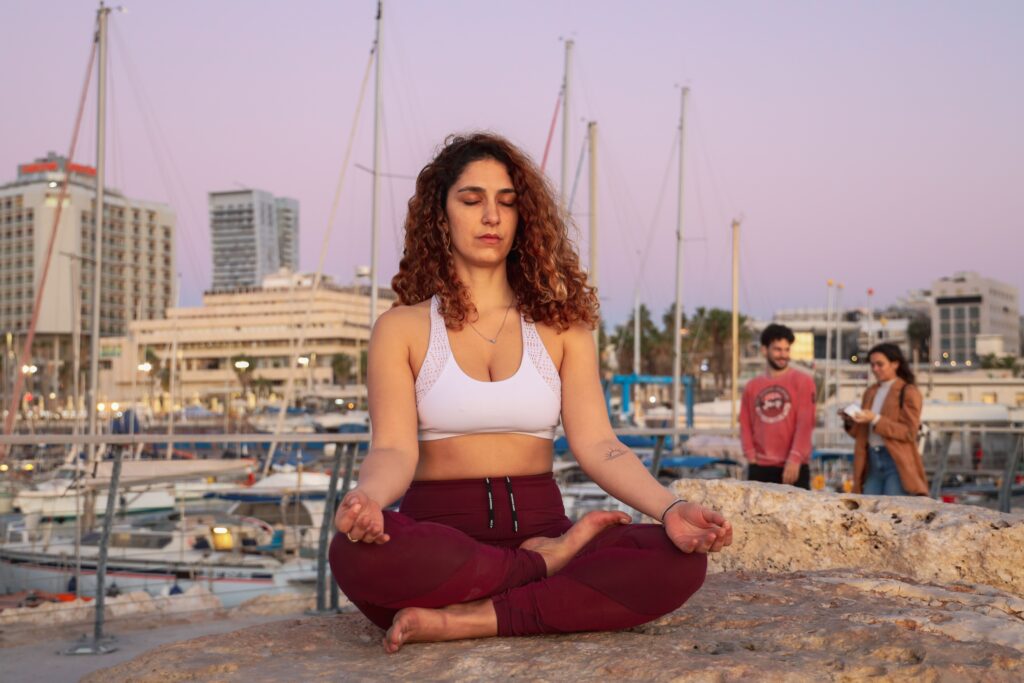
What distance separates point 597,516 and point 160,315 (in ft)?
532

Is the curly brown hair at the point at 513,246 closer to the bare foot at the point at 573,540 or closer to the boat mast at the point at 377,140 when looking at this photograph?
the bare foot at the point at 573,540

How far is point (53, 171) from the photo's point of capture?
140875 mm

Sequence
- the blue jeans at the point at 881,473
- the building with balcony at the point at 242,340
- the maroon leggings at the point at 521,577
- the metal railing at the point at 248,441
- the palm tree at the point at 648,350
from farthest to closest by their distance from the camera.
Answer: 1. the building with balcony at the point at 242,340
2. the palm tree at the point at 648,350
3. the blue jeans at the point at 881,473
4. the metal railing at the point at 248,441
5. the maroon leggings at the point at 521,577

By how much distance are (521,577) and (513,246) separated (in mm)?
1048

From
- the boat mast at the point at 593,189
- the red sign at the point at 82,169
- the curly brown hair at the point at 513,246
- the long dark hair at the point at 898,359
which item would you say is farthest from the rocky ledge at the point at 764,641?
the red sign at the point at 82,169

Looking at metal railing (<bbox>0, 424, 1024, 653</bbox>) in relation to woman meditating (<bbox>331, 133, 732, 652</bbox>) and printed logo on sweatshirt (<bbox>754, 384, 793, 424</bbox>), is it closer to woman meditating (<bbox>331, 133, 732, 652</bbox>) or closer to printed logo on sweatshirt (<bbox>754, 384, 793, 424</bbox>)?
printed logo on sweatshirt (<bbox>754, 384, 793, 424</bbox>)

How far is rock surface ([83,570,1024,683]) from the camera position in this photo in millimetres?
2301

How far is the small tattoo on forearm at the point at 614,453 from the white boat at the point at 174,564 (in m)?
12.0

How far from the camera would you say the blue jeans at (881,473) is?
7777 millimetres

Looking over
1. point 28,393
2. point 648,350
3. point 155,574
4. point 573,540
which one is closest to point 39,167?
point 648,350

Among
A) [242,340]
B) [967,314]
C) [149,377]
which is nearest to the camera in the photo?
[149,377]

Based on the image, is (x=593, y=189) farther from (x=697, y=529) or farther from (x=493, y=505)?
(x=697, y=529)

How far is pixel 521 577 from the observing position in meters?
2.69

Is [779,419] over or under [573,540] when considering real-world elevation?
over
